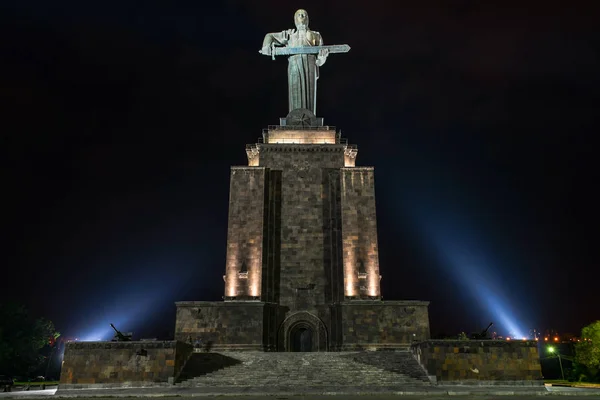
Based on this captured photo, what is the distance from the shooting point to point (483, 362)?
20.8 meters

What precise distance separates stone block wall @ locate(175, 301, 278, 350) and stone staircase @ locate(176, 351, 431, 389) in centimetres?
415

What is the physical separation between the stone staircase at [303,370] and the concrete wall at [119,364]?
1042 mm

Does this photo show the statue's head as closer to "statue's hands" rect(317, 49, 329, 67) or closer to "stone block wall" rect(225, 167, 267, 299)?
"statue's hands" rect(317, 49, 329, 67)

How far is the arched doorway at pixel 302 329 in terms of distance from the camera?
96.5ft

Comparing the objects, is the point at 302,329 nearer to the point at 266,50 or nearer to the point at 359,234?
the point at 359,234

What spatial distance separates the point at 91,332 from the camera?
68062 mm

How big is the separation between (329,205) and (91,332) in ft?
168

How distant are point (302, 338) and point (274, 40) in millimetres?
23734

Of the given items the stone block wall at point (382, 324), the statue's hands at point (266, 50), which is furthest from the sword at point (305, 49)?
the stone block wall at point (382, 324)

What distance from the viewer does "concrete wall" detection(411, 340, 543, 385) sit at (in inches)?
805

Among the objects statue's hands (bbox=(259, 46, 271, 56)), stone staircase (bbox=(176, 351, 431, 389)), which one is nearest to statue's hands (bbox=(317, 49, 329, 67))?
statue's hands (bbox=(259, 46, 271, 56))

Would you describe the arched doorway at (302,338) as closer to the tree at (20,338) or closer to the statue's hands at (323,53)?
the statue's hands at (323,53)

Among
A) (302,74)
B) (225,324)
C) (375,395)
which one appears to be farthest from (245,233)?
(375,395)

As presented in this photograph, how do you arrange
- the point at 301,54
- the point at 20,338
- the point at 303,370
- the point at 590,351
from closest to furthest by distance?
the point at 303,370
the point at 301,54
the point at 590,351
the point at 20,338
